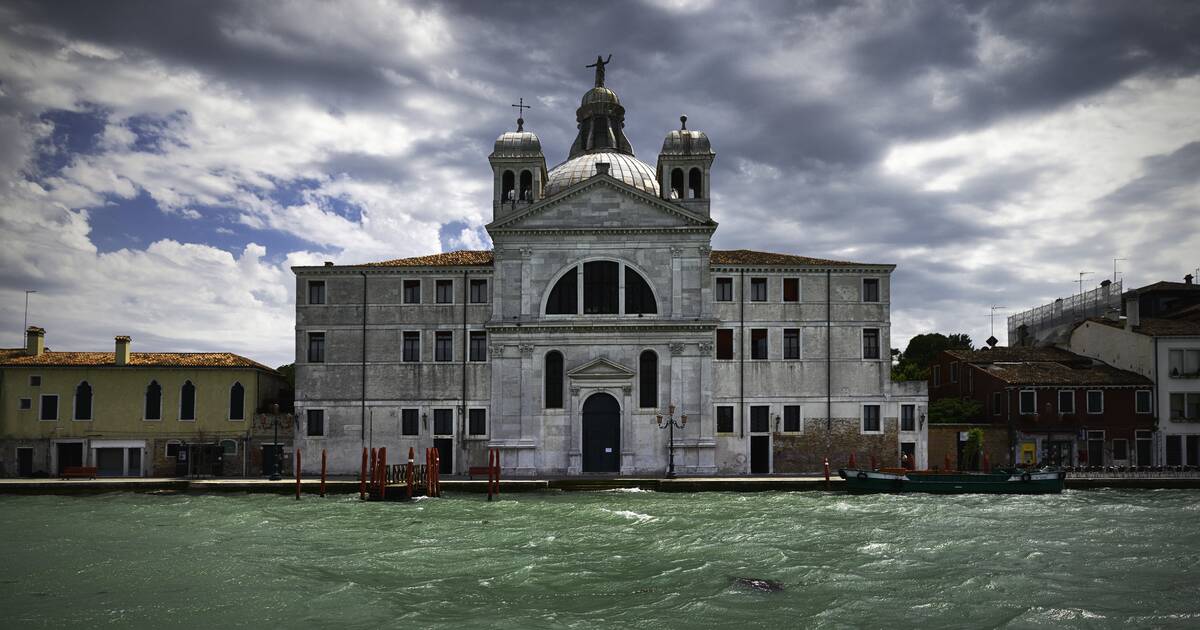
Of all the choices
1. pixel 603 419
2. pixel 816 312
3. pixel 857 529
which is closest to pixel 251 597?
pixel 857 529

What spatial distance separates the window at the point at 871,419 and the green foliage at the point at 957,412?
4233mm

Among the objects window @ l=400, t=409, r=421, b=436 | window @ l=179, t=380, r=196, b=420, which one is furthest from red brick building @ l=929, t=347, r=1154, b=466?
window @ l=179, t=380, r=196, b=420

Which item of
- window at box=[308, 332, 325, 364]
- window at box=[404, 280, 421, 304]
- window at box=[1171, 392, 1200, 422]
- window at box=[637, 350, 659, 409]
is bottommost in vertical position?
window at box=[1171, 392, 1200, 422]

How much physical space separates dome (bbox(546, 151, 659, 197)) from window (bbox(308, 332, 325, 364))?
1151cm

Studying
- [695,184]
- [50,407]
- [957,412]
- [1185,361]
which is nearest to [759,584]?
[695,184]

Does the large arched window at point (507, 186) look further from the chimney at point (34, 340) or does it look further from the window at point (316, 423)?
the chimney at point (34, 340)

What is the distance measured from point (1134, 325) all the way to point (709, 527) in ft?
79.8

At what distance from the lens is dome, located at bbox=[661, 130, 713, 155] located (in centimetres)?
3656

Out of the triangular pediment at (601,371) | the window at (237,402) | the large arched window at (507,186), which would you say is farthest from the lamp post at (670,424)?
the window at (237,402)

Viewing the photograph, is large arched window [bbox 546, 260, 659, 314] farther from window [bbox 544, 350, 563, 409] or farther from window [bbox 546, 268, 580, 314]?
window [bbox 544, 350, 563, 409]

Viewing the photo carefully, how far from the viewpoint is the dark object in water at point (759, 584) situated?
1593cm

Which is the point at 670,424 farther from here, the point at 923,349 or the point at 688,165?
the point at 923,349

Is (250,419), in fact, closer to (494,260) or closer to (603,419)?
(494,260)

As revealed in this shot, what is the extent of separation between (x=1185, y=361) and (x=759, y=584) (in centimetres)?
2842
